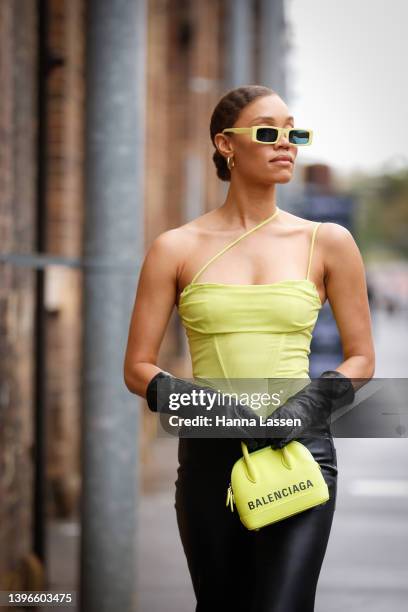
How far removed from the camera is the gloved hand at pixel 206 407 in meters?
2.58

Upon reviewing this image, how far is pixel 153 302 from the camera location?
2814 mm

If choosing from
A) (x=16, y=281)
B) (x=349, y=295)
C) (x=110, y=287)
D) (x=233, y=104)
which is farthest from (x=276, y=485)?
(x=16, y=281)

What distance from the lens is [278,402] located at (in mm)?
2695

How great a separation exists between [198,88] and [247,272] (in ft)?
44.4

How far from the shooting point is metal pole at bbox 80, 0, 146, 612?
4.56 meters

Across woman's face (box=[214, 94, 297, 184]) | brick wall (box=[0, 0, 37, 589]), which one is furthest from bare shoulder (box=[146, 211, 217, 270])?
brick wall (box=[0, 0, 37, 589])

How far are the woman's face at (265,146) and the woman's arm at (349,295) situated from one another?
20cm

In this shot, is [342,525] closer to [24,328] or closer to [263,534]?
[24,328]

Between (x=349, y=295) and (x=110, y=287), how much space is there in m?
1.96

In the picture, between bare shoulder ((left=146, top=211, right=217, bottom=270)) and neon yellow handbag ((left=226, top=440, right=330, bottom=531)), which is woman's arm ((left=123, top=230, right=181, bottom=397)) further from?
neon yellow handbag ((left=226, top=440, right=330, bottom=531))

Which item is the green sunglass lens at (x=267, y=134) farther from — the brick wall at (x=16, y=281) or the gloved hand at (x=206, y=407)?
the brick wall at (x=16, y=281)

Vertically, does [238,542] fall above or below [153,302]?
below

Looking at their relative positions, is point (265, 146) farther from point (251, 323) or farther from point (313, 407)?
point (313, 407)

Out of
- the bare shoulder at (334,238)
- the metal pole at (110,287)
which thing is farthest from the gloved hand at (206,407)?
the metal pole at (110,287)
